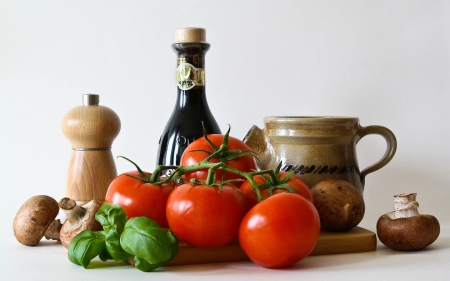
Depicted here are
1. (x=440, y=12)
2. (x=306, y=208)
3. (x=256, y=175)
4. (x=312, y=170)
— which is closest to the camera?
(x=306, y=208)

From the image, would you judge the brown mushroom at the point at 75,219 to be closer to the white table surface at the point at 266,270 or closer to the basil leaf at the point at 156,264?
the white table surface at the point at 266,270

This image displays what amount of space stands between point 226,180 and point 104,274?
26 centimetres

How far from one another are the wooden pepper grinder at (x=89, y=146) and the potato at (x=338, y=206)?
49 centimetres

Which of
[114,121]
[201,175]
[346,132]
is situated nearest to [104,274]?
[201,175]

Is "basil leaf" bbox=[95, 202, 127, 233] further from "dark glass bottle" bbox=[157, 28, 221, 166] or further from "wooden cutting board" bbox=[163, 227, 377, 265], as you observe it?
"dark glass bottle" bbox=[157, 28, 221, 166]

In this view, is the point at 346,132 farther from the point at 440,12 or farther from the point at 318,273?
the point at 440,12

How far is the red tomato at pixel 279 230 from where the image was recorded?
105cm

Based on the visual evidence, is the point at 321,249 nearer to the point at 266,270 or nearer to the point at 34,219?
the point at 266,270

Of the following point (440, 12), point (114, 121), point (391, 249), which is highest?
Result: point (440, 12)

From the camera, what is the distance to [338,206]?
1268 millimetres

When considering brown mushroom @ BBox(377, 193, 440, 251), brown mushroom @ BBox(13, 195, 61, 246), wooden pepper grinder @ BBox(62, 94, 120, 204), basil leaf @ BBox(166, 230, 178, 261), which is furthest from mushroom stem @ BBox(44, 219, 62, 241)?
brown mushroom @ BBox(377, 193, 440, 251)

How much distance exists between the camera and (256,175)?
1196 mm

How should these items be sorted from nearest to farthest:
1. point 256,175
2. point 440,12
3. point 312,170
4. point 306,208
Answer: point 306,208 < point 256,175 < point 312,170 < point 440,12

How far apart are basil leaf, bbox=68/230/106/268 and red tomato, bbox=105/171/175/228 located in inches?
3.1
